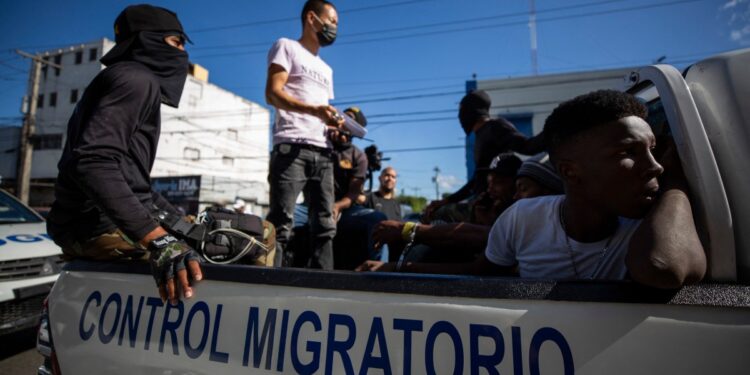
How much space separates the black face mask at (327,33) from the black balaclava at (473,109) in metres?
1.37

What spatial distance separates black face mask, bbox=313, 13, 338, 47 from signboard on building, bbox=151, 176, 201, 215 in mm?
29042

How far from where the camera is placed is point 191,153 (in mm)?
35062

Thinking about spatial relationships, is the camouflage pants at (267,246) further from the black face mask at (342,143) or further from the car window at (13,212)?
the car window at (13,212)

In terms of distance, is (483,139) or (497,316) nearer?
(497,316)

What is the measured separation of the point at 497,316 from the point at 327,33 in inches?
103

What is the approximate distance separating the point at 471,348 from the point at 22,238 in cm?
495

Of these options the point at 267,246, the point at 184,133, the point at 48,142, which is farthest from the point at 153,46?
the point at 48,142

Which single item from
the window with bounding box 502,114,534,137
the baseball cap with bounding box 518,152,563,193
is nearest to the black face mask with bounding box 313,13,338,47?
the baseball cap with bounding box 518,152,563,193

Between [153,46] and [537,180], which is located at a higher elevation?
[153,46]

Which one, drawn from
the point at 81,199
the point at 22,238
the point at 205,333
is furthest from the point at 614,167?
the point at 22,238

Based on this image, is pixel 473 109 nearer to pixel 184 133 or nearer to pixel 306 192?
pixel 306 192

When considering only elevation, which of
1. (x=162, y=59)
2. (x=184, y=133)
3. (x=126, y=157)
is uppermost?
(x=184, y=133)

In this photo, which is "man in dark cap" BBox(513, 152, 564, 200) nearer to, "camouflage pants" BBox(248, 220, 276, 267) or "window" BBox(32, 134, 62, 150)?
"camouflage pants" BBox(248, 220, 276, 267)

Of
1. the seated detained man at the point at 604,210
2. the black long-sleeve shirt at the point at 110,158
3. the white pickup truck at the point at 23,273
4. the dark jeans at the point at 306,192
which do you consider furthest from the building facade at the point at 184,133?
the seated detained man at the point at 604,210
